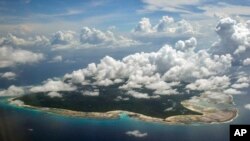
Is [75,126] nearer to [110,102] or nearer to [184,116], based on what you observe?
[110,102]

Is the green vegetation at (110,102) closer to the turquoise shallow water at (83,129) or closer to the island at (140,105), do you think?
the island at (140,105)

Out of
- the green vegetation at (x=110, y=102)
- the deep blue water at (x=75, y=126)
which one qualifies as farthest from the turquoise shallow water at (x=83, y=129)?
the green vegetation at (x=110, y=102)

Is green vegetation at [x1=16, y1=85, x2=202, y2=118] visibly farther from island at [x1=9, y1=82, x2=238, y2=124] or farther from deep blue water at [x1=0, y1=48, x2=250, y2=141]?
deep blue water at [x1=0, y1=48, x2=250, y2=141]

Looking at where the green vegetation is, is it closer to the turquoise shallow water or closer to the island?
the island

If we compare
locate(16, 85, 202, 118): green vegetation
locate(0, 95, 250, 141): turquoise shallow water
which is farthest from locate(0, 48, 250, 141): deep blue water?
locate(16, 85, 202, 118): green vegetation

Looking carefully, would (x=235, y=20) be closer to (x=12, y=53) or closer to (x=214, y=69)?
(x=214, y=69)

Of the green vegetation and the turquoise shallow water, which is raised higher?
the green vegetation
